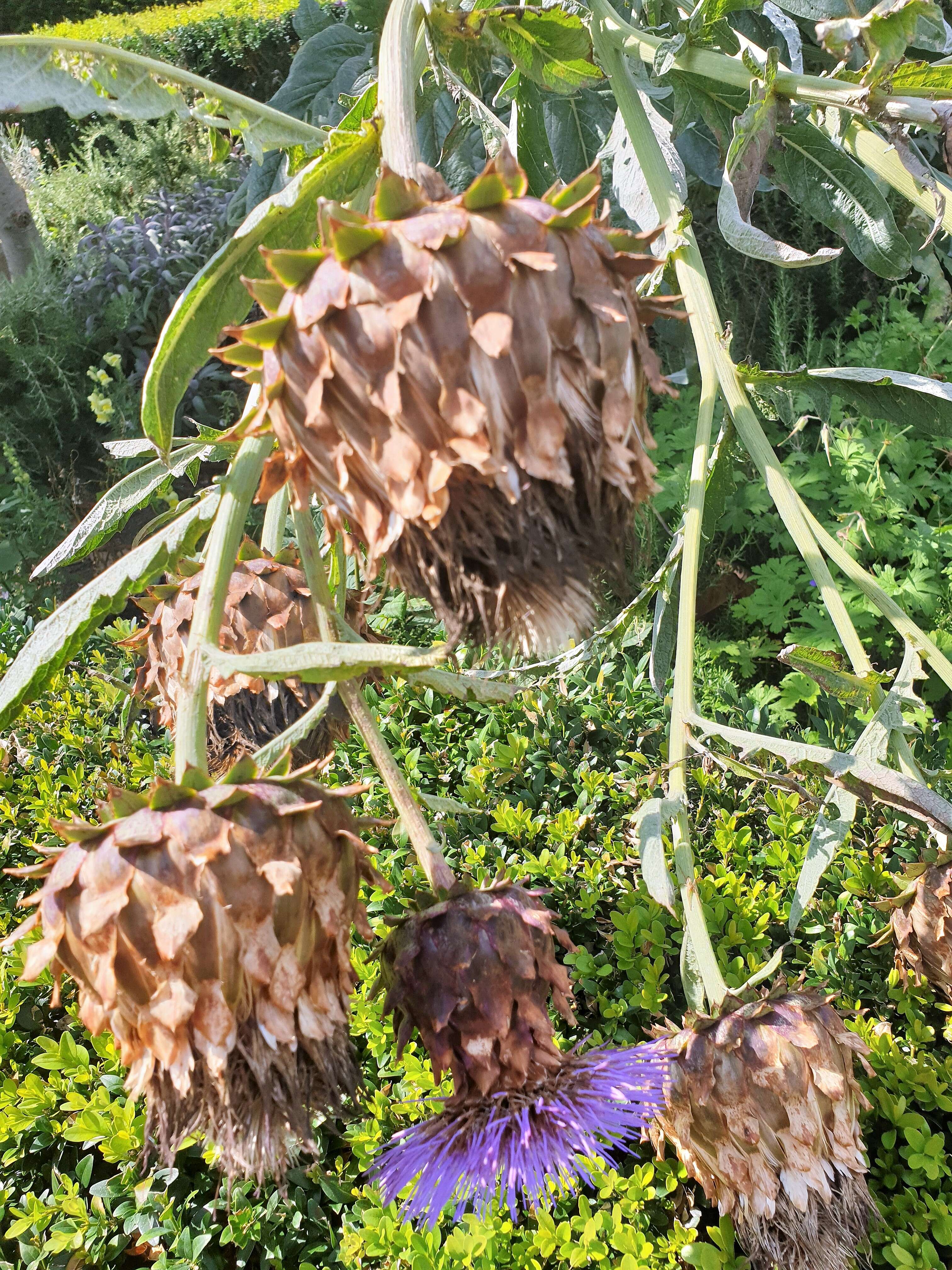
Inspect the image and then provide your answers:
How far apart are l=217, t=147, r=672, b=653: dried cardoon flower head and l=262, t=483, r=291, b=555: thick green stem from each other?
0.29m

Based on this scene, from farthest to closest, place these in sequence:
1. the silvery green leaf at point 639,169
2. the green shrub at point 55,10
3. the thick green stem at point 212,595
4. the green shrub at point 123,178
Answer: the green shrub at point 55,10 < the green shrub at point 123,178 < the silvery green leaf at point 639,169 < the thick green stem at point 212,595

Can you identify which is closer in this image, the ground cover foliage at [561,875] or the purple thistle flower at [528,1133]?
the purple thistle flower at [528,1133]

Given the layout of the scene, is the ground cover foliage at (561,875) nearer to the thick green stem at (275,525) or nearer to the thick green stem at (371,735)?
the thick green stem at (371,735)

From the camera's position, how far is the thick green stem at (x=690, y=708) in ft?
2.98

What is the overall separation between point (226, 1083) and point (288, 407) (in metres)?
0.41

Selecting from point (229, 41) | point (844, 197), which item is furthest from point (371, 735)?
point (229, 41)

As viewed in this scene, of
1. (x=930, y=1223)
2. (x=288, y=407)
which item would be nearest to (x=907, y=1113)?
(x=930, y=1223)

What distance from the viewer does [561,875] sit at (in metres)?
1.75

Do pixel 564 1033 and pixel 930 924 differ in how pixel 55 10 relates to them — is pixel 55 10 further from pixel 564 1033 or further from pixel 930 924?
pixel 930 924

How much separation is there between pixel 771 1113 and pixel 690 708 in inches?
14.3

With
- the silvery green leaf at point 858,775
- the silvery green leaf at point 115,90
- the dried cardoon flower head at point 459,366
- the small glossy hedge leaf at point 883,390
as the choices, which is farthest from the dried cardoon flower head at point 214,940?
A: the small glossy hedge leaf at point 883,390

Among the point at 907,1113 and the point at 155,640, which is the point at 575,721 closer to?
the point at 907,1113

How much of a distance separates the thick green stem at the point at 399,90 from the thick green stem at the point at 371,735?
245 millimetres

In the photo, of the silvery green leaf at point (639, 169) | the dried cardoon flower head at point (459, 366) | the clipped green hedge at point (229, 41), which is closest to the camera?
the dried cardoon flower head at point (459, 366)
